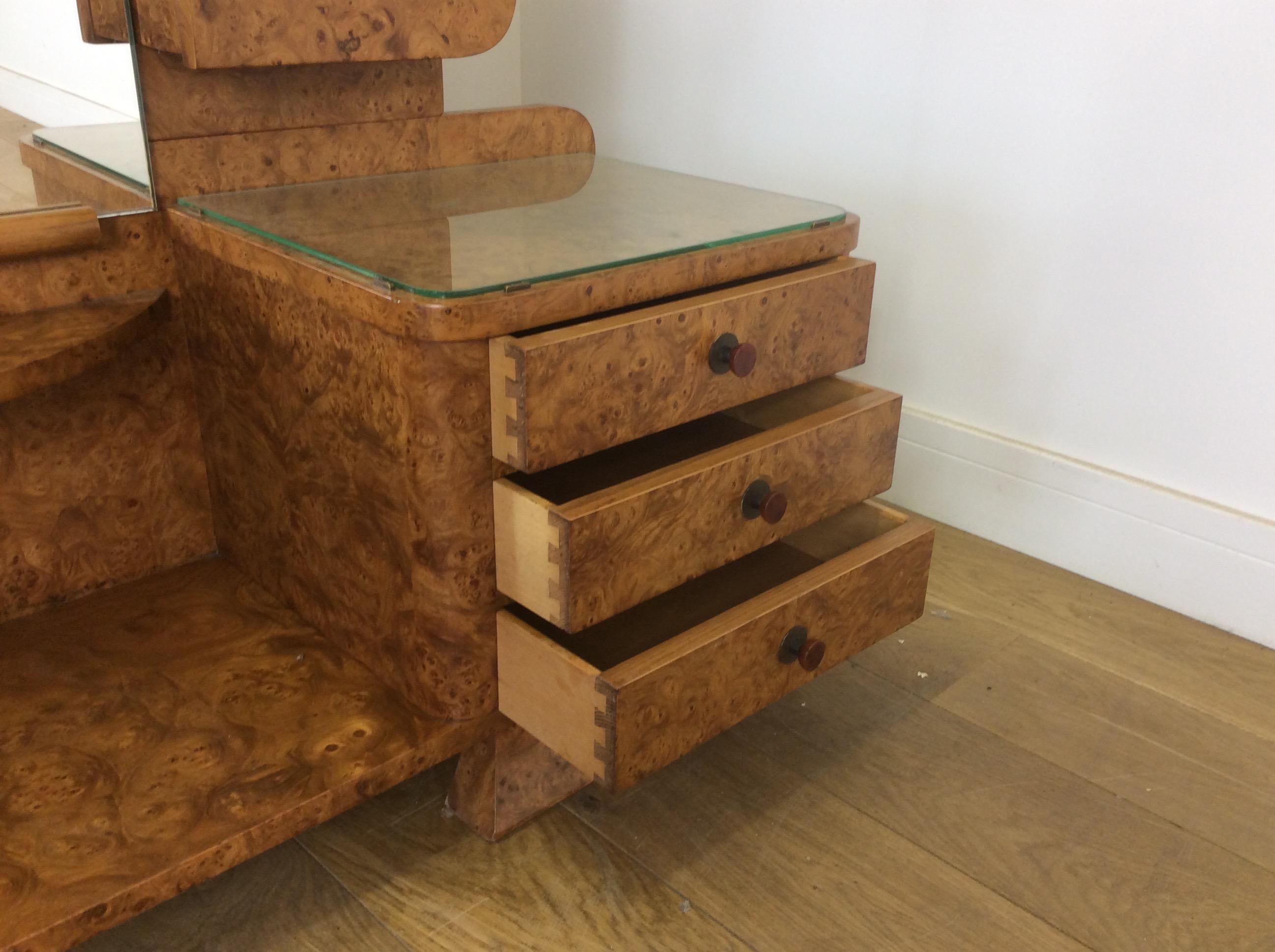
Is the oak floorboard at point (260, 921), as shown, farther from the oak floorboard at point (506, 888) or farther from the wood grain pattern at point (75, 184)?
the wood grain pattern at point (75, 184)

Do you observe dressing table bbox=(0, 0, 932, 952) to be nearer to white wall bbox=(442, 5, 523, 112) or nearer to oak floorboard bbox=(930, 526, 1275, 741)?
oak floorboard bbox=(930, 526, 1275, 741)

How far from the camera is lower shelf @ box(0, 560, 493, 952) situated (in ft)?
2.27

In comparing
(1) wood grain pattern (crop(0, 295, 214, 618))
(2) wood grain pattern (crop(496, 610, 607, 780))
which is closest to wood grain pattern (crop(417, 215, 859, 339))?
(2) wood grain pattern (crop(496, 610, 607, 780))

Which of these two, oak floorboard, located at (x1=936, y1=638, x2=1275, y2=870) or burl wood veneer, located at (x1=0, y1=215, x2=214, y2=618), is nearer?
burl wood veneer, located at (x1=0, y1=215, x2=214, y2=618)

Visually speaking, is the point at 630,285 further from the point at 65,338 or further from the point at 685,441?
the point at 65,338

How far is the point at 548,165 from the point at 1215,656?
0.88 metres

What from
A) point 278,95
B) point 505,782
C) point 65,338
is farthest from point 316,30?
point 505,782

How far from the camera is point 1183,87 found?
1.16 meters

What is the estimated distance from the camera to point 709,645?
32.1 inches

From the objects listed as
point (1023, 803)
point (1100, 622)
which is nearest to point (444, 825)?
point (1023, 803)

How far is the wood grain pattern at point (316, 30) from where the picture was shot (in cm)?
84

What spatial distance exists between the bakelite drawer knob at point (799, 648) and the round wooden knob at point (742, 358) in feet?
0.69

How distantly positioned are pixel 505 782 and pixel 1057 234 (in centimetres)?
89

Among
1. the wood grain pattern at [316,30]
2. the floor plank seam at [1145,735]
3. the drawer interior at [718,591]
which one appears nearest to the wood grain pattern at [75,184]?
the wood grain pattern at [316,30]
